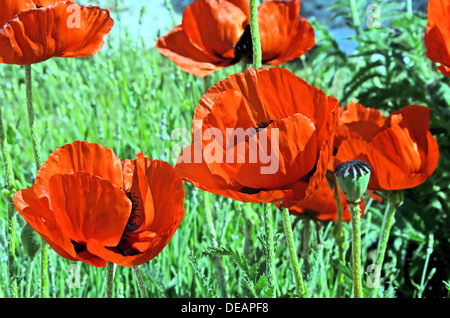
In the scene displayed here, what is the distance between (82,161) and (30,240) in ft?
0.52

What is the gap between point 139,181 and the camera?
59 centimetres

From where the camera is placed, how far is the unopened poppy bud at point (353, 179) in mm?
530

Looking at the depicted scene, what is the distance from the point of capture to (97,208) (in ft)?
1.74

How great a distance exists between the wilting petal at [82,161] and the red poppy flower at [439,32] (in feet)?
1.15

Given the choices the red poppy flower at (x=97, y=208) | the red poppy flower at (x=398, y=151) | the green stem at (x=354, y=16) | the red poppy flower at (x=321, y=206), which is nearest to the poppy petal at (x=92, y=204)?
the red poppy flower at (x=97, y=208)

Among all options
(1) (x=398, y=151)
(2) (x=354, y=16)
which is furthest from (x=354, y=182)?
(2) (x=354, y=16)

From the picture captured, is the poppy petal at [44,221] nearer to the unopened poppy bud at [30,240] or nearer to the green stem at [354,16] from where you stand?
the unopened poppy bud at [30,240]

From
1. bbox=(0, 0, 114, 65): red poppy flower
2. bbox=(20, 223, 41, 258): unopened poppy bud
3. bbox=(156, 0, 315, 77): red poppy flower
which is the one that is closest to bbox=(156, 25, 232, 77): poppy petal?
bbox=(156, 0, 315, 77): red poppy flower

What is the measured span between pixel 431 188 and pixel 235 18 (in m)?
0.73

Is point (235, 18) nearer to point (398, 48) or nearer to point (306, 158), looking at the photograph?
point (306, 158)

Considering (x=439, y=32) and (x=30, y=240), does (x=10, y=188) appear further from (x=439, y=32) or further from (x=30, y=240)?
(x=439, y=32)

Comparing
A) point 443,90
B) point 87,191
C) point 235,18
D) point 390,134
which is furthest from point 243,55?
point 443,90

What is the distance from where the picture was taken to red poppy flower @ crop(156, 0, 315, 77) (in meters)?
0.79

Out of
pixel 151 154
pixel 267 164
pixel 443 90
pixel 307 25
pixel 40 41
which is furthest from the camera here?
pixel 151 154
